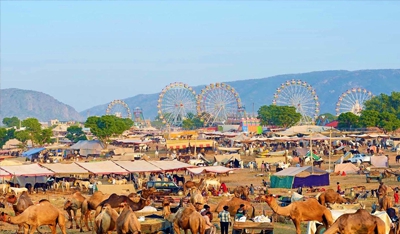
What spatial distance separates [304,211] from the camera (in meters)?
20.7

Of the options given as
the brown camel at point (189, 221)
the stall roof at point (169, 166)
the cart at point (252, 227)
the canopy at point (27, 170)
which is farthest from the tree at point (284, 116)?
the brown camel at point (189, 221)

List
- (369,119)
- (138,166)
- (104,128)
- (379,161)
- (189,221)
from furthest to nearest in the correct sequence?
(369,119) < (104,128) < (379,161) < (138,166) < (189,221)

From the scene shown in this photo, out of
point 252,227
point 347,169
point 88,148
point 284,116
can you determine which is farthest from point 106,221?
point 284,116

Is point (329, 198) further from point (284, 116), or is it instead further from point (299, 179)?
point (284, 116)

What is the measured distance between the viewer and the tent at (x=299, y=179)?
4231 centimetres

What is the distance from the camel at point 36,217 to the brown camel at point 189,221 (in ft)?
11.0

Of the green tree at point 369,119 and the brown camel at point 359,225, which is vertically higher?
the green tree at point 369,119

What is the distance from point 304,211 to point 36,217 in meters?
6.95

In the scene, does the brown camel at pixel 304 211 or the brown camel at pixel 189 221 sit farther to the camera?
the brown camel at pixel 304 211

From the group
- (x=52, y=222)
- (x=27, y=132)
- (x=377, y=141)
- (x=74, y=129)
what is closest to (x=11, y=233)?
(x=52, y=222)

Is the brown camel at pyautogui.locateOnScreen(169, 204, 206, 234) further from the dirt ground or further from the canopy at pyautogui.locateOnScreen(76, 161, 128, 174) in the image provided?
the canopy at pyautogui.locateOnScreen(76, 161, 128, 174)

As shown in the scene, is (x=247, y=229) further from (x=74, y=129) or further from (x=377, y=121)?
(x=74, y=129)

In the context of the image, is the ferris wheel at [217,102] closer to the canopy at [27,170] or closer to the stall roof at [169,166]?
the stall roof at [169,166]

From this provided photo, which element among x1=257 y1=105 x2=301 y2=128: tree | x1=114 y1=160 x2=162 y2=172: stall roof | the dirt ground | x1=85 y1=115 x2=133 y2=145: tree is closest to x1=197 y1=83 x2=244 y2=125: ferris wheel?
x1=257 y1=105 x2=301 y2=128: tree
